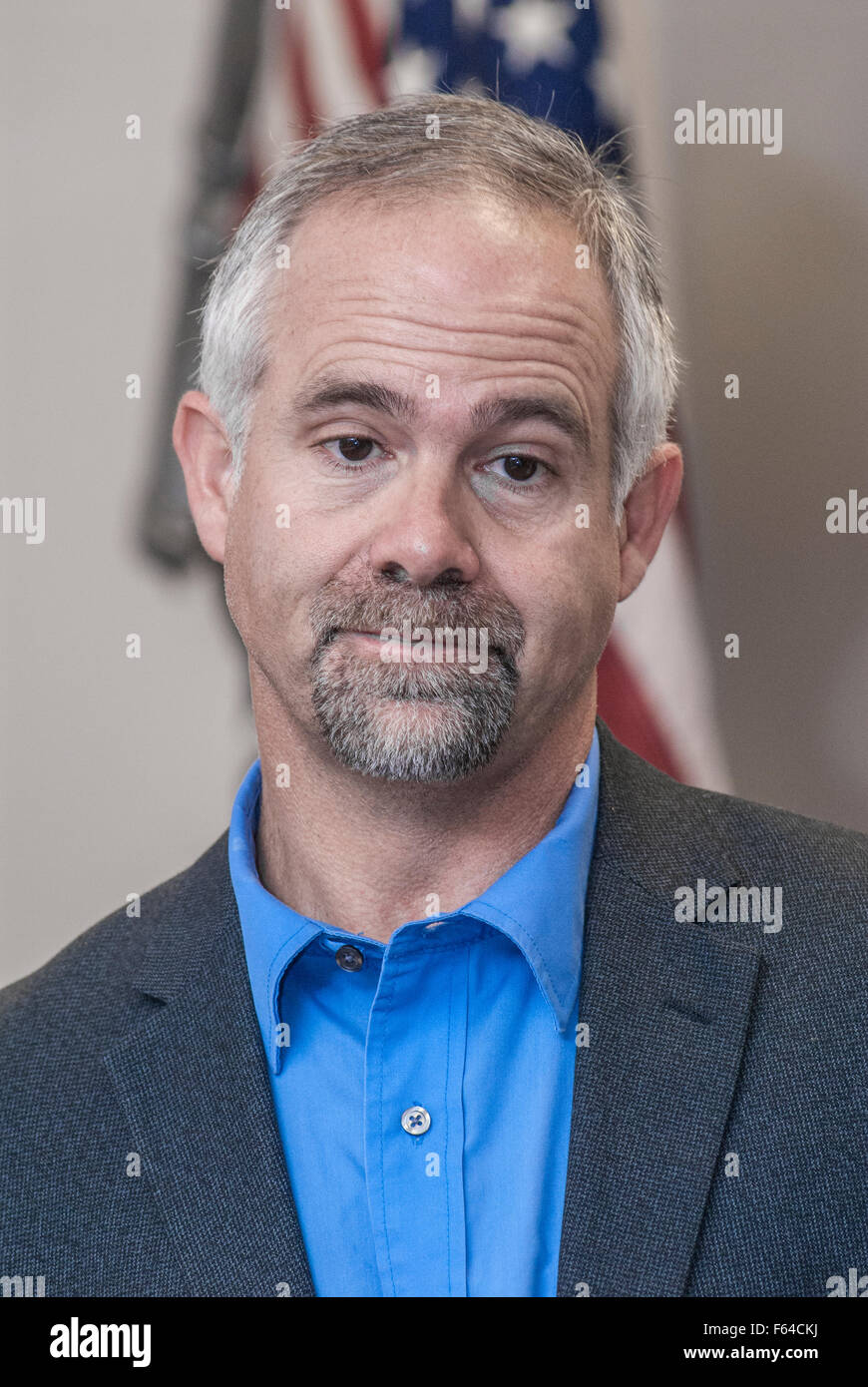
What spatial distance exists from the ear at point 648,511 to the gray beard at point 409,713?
32 centimetres

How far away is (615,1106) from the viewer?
1671 mm

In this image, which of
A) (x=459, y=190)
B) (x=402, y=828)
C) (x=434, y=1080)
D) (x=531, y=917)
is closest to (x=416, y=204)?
(x=459, y=190)

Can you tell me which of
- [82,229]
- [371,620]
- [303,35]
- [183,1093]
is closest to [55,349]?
[82,229]

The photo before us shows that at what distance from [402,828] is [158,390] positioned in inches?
51.3

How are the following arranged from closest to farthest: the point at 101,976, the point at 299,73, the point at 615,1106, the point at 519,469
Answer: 1. the point at 615,1106
2. the point at 519,469
3. the point at 101,976
4. the point at 299,73

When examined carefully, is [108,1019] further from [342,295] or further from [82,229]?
[82,229]

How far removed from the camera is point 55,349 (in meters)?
2.81

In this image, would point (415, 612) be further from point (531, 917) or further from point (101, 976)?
point (101, 976)

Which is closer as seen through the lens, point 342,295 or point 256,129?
point 342,295

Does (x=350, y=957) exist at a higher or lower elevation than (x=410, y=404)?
lower

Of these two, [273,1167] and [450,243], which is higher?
[450,243]

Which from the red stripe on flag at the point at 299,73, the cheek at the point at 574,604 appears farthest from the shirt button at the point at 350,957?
the red stripe on flag at the point at 299,73

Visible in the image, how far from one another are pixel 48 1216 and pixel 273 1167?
0.28 metres
